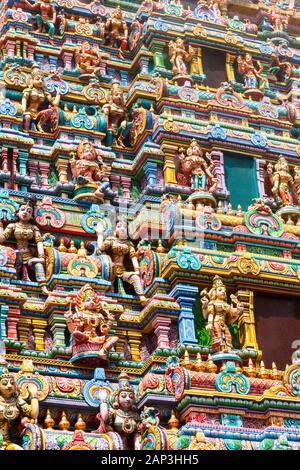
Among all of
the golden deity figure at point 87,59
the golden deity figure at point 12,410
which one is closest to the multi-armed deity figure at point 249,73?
the golden deity figure at point 87,59

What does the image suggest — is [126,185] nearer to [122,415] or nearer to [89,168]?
[89,168]

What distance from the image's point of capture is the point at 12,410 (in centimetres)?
2006

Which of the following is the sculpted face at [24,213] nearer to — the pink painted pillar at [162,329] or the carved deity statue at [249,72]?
the pink painted pillar at [162,329]

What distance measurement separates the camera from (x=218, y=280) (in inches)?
911

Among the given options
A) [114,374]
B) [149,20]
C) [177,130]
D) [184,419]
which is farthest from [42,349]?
[149,20]

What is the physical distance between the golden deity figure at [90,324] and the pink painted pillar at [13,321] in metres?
0.95

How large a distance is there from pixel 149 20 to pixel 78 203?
6.46 meters

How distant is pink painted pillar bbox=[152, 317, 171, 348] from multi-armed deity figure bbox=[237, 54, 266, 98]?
8.26 metres

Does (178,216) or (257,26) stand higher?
(257,26)

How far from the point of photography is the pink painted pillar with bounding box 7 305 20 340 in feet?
72.3

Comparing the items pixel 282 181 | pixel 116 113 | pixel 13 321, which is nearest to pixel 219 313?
pixel 13 321
